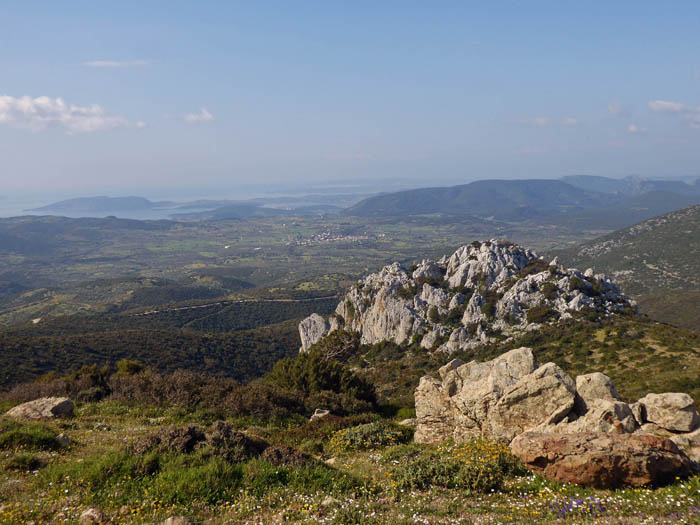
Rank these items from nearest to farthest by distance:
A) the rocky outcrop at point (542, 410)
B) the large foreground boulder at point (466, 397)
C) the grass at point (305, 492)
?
the grass at point (305, 492) < the rocky outcrop at point (542, 410) < the large foreground boulder at point (466, 397)

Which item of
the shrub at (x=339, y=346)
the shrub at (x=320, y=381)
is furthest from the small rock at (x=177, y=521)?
the shrub at (x=339, y=346)

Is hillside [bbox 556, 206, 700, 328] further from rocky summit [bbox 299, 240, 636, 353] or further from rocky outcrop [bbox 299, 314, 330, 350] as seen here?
rocky outcrop [bbox 299, 314, 330, 350]

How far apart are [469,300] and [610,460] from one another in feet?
200

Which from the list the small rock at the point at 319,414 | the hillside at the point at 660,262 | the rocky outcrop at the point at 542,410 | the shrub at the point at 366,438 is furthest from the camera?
the hillside at the point at 660,262

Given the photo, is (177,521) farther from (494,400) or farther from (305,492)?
(494,400)

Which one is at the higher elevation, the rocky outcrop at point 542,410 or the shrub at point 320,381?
the rocky outcrop at point 542,410

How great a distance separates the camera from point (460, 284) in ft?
245

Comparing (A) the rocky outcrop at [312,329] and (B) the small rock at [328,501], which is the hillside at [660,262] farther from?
(B) the small rock at [328,501]

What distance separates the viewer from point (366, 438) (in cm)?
1441

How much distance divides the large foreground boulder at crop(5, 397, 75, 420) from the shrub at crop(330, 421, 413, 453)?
34.8ft

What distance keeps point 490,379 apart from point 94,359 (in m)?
63.8

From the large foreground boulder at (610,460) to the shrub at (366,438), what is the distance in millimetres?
5548

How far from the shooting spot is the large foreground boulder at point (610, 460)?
904 cm

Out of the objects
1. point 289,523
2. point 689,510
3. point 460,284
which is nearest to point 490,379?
point 689,510
